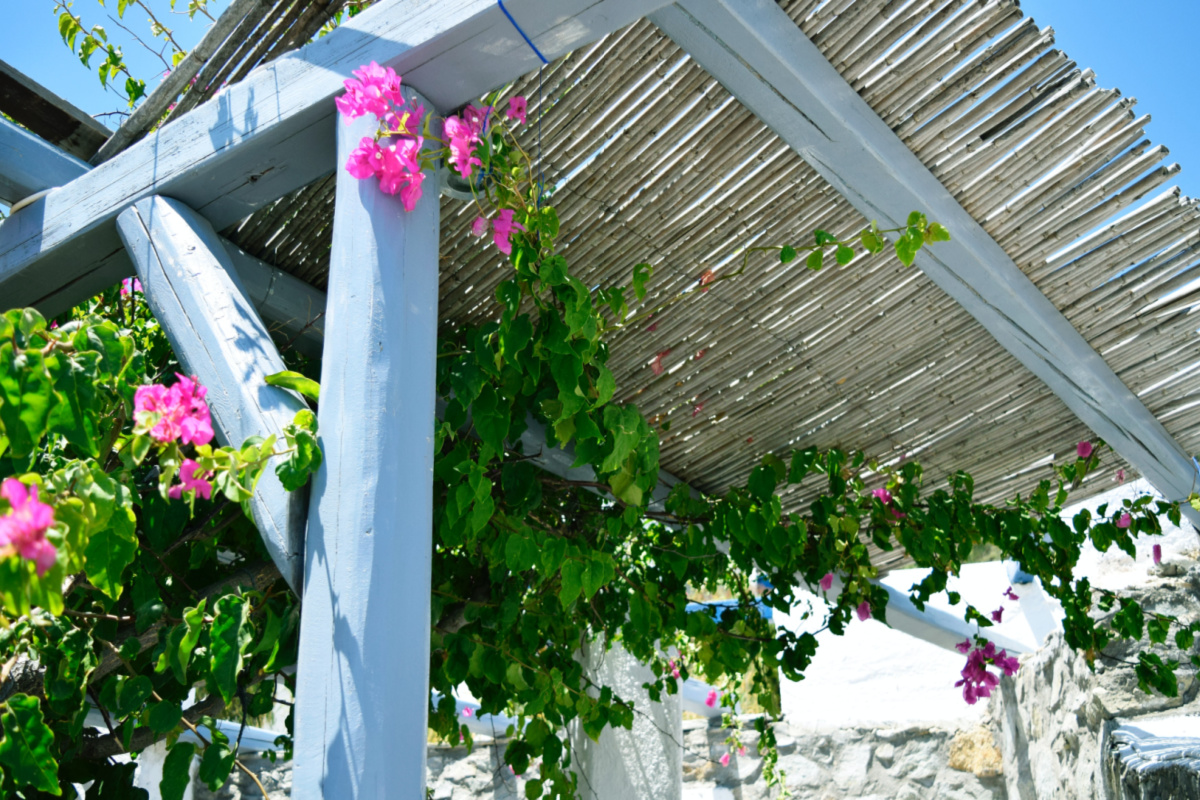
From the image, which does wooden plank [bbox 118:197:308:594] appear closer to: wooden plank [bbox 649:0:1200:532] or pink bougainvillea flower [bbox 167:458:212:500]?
pink bougainvillea flower [bbox 167:458:212:500]

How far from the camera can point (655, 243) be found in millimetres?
1761

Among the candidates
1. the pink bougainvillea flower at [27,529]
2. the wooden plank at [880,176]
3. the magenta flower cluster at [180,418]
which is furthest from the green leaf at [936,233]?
the pink bougainvillea flower at [27,529]

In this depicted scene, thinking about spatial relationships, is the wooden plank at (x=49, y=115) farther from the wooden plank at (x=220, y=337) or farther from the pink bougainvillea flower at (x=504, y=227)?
the pink bougainvillea flower at (x=504, y=227)

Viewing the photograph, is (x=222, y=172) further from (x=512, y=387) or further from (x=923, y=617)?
(x=923, y=617)

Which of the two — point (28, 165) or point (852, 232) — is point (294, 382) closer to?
point (28, 165)

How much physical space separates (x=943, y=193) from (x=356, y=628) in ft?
4.06

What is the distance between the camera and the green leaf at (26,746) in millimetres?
1016

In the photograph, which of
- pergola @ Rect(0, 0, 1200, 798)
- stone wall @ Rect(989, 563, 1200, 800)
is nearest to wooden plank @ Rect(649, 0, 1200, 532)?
pergola @ Rect(0, 0, 1200, 798)

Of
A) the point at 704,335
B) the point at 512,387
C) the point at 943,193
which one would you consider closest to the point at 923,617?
the point at 704,335

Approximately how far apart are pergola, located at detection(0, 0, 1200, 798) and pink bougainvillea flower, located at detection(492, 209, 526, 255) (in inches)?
6.9

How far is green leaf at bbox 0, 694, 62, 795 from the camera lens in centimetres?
102

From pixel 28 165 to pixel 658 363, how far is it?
120cm

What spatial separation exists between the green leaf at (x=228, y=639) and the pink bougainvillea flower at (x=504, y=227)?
626 millimetres

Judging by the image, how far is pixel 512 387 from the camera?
1.41m
